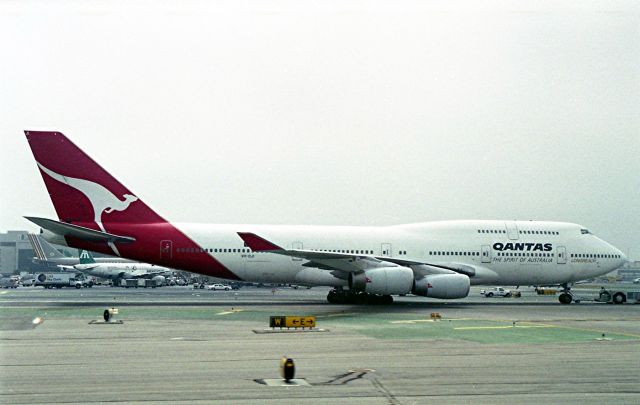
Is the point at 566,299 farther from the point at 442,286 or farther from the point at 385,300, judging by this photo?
the point at 385,300

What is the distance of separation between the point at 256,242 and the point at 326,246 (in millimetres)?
4343

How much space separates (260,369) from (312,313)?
1465 centimetres

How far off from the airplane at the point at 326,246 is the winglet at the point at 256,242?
0.18 feet

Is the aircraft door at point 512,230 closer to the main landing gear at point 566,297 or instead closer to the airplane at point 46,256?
the main landing gear at point 566,297

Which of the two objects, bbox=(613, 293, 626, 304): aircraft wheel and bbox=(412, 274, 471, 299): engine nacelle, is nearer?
bbox=(412, 274, 471, 299): engine nacelle

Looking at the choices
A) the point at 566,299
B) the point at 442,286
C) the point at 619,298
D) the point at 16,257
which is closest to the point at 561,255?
the point at 566,299

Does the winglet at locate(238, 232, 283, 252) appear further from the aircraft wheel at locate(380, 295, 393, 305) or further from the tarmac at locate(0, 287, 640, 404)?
the aircraft wheel at locate(380, 295, 393, 305)

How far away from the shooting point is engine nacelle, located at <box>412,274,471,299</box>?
3194 centimetres

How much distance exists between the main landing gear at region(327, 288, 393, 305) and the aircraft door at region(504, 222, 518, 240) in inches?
284

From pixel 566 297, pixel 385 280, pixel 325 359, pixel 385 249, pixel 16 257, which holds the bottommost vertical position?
pixel 325 359

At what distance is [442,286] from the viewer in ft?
105

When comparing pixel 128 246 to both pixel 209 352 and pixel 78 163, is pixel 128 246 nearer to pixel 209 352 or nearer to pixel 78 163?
pixel 78 163

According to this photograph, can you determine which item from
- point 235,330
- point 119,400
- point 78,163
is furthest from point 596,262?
point 119,400

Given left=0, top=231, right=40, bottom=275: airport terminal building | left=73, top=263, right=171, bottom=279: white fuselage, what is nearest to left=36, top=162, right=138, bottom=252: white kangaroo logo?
left=73, top=263, right=171, bottom=279: white fuselage
